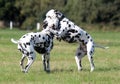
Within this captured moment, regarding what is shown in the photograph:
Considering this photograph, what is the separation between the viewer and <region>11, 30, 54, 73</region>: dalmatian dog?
15547mm

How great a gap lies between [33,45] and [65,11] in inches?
2304

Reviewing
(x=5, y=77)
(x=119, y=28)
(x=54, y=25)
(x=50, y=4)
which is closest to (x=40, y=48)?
(x=54, y=25)

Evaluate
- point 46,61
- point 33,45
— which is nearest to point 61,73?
point 46,61

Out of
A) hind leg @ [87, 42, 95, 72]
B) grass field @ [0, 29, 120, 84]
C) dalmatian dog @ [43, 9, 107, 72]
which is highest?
dalmatian dog @ [43, 9, 107, 72]

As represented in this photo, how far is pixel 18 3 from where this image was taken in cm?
8175

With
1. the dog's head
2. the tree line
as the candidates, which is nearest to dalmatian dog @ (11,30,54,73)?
the dog's head

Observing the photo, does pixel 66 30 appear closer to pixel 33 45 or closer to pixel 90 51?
pixel 90 51

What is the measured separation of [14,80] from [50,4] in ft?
213

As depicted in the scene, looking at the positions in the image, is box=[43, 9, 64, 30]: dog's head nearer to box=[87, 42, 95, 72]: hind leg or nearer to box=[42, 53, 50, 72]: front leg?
box=[42, 53, 50, 72]: front leg

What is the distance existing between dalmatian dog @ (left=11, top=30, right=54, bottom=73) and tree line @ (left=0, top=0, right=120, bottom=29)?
53467mm

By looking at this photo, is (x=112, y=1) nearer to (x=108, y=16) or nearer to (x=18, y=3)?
(x=108, y=16)

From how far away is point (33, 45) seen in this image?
15.8m

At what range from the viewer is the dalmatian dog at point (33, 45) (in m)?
15.5

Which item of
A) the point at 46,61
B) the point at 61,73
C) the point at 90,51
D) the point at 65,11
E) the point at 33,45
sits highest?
the point at 65,11
